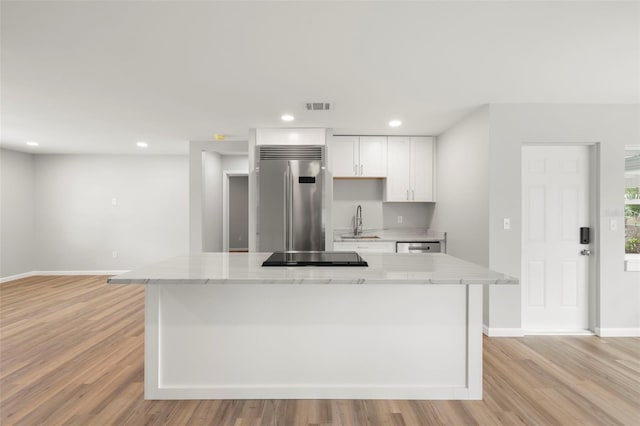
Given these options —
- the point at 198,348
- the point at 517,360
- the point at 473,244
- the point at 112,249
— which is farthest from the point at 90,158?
the point at 517,360

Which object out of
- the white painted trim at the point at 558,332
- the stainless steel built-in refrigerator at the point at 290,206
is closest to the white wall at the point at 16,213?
the stainless steel built-in refrigerator at the point at 290,206

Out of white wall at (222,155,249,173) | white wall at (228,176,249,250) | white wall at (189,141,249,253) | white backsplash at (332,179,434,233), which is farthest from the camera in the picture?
white wall at (228,176,249,250)

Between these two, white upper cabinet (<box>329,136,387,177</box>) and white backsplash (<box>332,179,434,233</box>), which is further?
white backsplash (<box>332,179,434,233</box>)

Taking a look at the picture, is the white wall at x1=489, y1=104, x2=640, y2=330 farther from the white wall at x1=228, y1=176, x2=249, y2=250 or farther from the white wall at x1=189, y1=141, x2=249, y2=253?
the white wall at x1=228, y1=176, x2=249, y2=250

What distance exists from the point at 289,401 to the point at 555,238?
10.2 feet

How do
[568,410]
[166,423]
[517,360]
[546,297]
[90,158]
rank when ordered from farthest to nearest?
[90,158] < [546,297] < [517,360] < [568,410] < [166,423]

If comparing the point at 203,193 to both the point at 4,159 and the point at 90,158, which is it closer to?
the point at 90,158

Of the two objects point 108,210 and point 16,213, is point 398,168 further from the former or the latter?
point 16,213

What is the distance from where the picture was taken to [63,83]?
2965mm

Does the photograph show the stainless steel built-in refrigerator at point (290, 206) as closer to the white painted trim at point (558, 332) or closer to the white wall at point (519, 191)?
the white wall at point (519, 191)

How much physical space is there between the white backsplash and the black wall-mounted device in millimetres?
2038

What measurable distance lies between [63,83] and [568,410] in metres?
4.48

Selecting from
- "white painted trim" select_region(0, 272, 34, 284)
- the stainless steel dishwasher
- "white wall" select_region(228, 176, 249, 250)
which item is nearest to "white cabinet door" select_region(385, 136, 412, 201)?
the stainless steel dishwasher

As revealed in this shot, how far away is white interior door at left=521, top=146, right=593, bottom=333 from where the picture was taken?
3.58 metres
